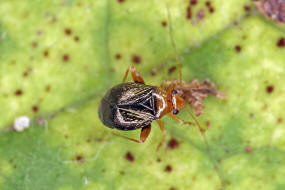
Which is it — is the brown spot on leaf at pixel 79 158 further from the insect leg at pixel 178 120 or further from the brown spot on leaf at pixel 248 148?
the brown spot on leaf at pixel 248 148

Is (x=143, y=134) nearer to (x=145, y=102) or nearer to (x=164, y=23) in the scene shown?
(x=145, y=102)

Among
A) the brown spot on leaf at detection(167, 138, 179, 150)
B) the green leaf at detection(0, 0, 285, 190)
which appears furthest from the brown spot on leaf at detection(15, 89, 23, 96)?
the brown spot on leaf at detection(167, 138, 179, 150)

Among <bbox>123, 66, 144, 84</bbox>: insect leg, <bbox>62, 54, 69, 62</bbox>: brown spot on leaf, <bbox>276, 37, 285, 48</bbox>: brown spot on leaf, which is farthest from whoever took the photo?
<bbox>62, 54, 69, 62</bbox>: brown spot on leaf

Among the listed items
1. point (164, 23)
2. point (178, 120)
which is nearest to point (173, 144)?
point (178, 120)

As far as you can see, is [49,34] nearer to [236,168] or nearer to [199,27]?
[199,27]

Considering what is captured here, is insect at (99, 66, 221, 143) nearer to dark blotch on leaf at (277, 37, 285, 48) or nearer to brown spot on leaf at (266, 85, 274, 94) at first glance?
brown spot on leaf at (266, 85, 274, 94)

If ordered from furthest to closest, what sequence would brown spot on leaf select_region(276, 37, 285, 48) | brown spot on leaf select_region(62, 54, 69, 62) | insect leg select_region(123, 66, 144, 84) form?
brown spot on leaf select_region(62, 54, 69, 62) → insect leg select_region(123, 66, 144, 84) → brown spot on leaf select_region(276, 37, 285, 48)

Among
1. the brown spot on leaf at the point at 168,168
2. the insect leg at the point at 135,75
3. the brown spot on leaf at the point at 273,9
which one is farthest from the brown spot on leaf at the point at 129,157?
the brown spot on leaf at the point at 273,9
